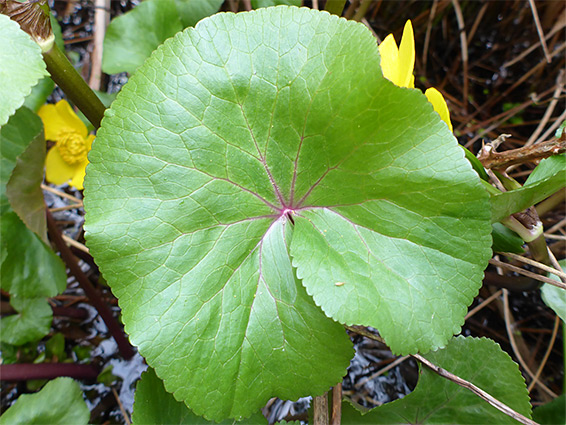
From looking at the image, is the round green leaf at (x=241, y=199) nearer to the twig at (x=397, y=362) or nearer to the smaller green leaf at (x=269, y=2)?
the smaller green leaf at (x=269, y=2)

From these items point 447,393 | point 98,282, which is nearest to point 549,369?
point 447,393

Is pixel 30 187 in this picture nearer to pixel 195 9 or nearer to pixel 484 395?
pixel 195 9

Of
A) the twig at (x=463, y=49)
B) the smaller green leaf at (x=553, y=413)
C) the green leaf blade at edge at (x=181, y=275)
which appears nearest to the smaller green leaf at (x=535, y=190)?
the green leaf blade at edge at (x=181, y=275)

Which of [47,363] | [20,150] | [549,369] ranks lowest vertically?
[47,363]

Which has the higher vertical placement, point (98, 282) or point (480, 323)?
point (480, 323)

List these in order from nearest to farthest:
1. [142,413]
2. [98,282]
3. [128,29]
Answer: [142,413]
[128,29]
[98,282]

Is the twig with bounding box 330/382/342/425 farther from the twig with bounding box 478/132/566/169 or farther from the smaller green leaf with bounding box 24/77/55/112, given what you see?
the smaller green leaf with bounding box 24/77/55/112

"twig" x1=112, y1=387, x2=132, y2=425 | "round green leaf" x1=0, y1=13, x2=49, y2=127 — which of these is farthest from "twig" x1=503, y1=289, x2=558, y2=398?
"round green leaf" x1=0, y1=13, x2=49, y2=127

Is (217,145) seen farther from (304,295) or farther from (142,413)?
(142,413)
